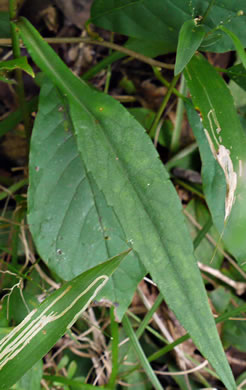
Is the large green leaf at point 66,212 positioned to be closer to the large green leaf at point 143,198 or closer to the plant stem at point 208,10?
the large green leaf at point 143,198

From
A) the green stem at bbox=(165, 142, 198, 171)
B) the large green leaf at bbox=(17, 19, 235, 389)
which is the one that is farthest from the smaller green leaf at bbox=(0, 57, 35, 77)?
the green stem at bbox=(165, 142, 198, 171)

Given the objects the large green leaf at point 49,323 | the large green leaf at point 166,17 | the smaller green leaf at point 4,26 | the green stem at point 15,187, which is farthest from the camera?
the green stem at point 15,187

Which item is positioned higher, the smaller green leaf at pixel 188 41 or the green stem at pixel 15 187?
the smaller green leaf at pixel 188 41

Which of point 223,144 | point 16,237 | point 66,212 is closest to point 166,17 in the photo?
point 223,144

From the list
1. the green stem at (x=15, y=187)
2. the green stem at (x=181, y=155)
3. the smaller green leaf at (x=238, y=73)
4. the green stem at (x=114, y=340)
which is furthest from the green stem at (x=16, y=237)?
the smaller green leaf at (x=238, y=73)

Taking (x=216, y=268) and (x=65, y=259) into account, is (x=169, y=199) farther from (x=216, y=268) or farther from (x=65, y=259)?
(x=216, y=268)

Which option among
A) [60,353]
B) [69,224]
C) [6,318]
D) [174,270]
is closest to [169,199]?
[174,270]

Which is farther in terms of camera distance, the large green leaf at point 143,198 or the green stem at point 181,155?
the green stem at point 181,155

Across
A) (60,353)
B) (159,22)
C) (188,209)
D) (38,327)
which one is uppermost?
(159,22)
